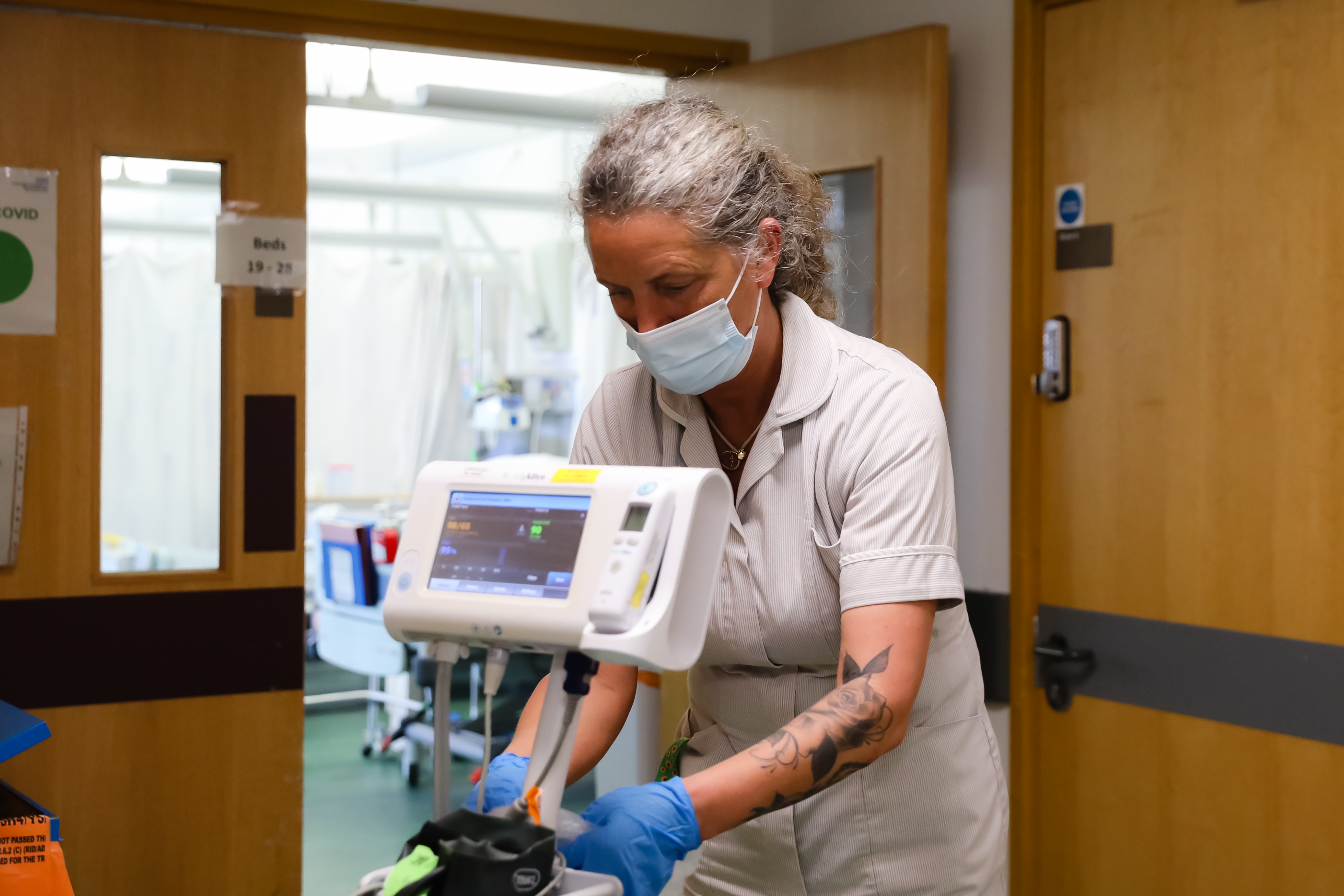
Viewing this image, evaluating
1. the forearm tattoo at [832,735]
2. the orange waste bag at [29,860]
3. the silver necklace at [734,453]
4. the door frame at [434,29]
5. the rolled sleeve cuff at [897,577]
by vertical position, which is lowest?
the orange waste bag at [29,860]

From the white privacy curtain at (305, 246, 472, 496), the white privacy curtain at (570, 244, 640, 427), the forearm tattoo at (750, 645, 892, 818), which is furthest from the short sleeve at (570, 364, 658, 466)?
the white privacy curtain at (305, 246, 472, 496)

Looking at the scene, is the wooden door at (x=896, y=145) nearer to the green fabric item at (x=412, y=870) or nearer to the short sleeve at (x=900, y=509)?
the short sleeve at (x=900, y=509)

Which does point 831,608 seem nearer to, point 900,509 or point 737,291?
point 900,509

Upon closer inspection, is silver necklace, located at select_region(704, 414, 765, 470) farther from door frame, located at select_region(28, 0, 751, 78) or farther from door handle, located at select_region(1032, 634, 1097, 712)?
door frame, located at select_region(28, 0, 751, 78)

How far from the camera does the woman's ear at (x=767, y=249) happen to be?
1.22m

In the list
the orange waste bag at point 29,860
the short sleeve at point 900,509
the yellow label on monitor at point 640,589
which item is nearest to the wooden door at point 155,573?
the orange waste bag at point 29,860

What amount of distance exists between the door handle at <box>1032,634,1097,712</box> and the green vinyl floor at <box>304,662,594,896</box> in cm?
122

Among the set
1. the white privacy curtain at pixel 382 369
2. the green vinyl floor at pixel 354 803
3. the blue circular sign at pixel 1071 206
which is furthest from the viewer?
the white privacy curtain at pixel 382 369

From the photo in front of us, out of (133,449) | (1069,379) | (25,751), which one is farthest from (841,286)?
(25,751)

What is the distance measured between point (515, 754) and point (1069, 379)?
1.51 meters

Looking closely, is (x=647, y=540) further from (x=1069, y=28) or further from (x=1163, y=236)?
(x=1069, y=28)

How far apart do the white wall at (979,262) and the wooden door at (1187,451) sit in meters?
0.06

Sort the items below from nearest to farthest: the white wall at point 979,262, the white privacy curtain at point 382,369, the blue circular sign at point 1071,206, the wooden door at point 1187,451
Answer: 1. the wooden door at point 1187,451
2. the blue circular sign at point 1071,206
3. the white wall at point 979,262
4. the white privacy curtain at point 382,369

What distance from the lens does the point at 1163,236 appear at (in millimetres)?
2061
